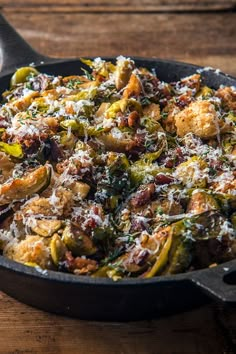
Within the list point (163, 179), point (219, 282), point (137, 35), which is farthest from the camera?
point (137, 35)

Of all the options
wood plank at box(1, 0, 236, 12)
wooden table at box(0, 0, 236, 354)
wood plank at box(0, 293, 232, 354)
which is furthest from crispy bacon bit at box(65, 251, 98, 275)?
wood plank at box(1, 0, 236, 12)

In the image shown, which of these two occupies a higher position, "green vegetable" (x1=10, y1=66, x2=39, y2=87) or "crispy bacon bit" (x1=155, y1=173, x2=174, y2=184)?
"green vegetable" (x1=10, y1=66, x2=39, y2=87)

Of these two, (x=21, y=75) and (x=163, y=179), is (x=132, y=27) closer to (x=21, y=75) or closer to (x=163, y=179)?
(x=21, y=75)

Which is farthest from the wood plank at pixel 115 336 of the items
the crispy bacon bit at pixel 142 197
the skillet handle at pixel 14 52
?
the skillet handle at pixel 14 52

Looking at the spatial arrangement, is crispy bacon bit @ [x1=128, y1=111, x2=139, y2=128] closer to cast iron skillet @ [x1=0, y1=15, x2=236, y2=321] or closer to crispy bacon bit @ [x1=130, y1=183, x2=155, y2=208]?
crispy bacon bit @ [x1=130, y1=183, x2=155, y2=208]

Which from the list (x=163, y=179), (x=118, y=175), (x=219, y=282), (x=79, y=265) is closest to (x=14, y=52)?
(x=118, y=175)
